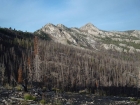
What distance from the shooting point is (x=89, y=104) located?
26891 mm

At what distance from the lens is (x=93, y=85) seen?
6624 inches

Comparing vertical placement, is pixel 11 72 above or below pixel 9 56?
below

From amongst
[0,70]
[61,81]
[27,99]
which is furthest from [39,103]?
[61,81]

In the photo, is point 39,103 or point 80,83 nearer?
point 39,103

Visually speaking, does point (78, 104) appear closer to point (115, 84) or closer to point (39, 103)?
point (39, 103)

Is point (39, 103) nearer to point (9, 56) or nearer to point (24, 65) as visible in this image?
point (24, 65)

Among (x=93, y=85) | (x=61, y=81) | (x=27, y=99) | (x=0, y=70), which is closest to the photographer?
(x=27, y=99)

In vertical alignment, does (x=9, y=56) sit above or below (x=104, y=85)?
above

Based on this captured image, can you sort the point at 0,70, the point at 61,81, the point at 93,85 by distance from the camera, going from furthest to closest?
1. the point at 93,85
2. the point at 61,81
3. the point at 0,70

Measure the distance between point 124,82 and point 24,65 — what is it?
91262 mm

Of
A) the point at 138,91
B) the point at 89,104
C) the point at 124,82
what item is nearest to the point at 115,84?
the point at 124,82

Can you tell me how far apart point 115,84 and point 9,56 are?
97529mm

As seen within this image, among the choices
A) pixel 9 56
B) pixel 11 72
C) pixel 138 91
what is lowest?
pixel 138 91

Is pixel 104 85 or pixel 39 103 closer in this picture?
pixel 39 103
